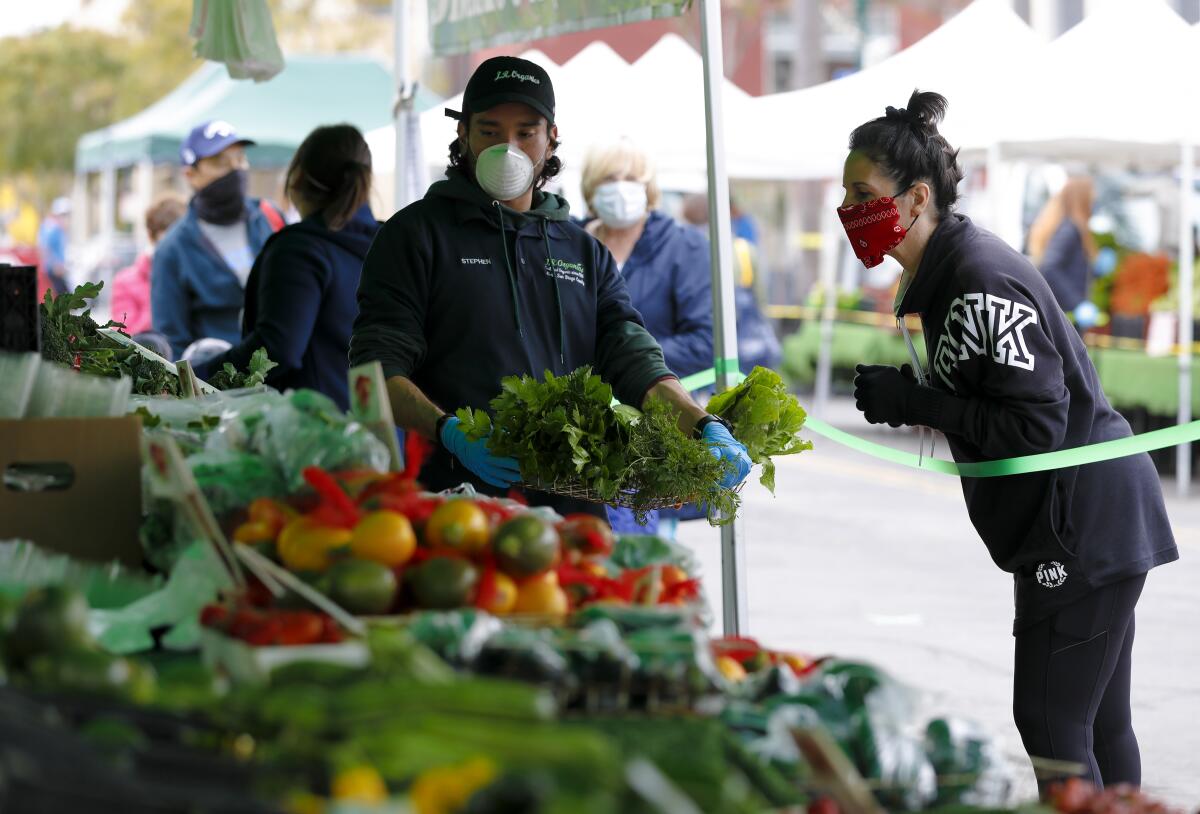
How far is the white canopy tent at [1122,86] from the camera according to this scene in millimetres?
11539

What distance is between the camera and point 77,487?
3029 millimetres

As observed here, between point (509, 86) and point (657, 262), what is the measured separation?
10.7 ft

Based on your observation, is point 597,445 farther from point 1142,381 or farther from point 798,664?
point 1142,381

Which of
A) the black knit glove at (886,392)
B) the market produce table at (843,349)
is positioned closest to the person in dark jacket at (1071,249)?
the market produce table at (843,349)

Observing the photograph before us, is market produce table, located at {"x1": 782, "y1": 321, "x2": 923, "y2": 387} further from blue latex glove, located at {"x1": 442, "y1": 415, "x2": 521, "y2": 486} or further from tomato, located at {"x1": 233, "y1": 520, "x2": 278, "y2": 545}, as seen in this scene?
tomato, located at {"x1": 233, "y1": 520, "x2": 278, "y2": 545}

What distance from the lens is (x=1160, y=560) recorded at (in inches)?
165

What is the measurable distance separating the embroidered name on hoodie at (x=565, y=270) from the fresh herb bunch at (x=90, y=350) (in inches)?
42.9

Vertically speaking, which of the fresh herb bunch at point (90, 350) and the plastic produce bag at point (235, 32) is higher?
the plastic produce bag at point (235, 32)

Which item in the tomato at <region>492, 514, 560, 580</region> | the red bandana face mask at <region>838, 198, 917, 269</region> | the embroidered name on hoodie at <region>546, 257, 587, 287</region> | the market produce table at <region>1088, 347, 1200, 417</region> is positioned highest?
the red bandana face mask at <region>838, 198, 917, 269</region>

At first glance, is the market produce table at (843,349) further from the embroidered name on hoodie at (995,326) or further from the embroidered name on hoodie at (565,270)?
the embroidered name on hoodie at (995,326)

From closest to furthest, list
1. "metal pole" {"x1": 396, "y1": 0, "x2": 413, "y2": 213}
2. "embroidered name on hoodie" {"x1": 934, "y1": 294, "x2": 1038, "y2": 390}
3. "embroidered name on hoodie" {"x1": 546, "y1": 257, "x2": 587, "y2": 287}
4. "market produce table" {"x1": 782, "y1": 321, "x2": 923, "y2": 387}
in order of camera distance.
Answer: "embroidered name on hoodie" {"x1": 934, "y1": 294, "x2": 1038, "y2": 390} → "embroidered name on hoodie" {"x1": 546, "y1": 257, "x2": 587, "y2": 287} → "metal pole" {"x1": 396, "y1": 0, "x2": 413, "y2": 213} → "market produce table" {"x1": 782, "y1": 321, "x2": 923, "y2": 387}

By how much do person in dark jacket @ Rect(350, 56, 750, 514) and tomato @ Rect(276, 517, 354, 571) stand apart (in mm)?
1583

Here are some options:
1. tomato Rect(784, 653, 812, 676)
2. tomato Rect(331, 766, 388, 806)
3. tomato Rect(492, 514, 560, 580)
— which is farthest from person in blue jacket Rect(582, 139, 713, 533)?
tomato Rect(331, 766, 388, 806)

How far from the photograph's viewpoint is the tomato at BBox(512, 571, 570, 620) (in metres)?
2.53
